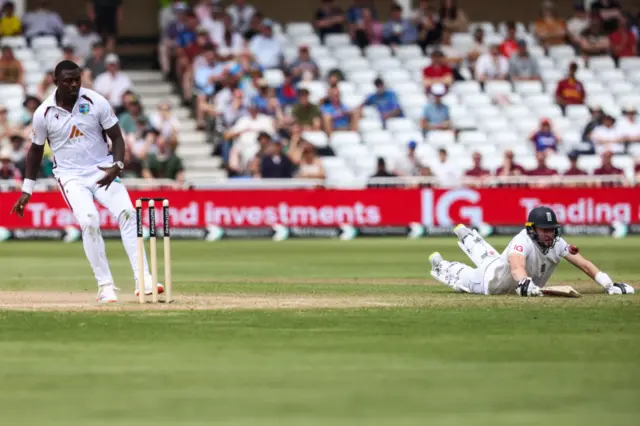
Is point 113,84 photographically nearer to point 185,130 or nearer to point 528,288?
point 185,130

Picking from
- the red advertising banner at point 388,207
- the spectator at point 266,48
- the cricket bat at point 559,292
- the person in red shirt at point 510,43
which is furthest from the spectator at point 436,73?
the cricket bat at point 559,292

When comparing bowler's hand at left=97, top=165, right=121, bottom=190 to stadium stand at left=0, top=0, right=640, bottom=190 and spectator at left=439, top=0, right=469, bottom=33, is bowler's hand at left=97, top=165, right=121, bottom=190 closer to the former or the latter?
stadium stand at left=0, top=0, right=640, bottom=190

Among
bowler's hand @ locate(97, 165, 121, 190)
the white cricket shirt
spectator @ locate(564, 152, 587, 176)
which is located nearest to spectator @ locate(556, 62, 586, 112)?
spectator @ locate(564, 152, 587, 176)

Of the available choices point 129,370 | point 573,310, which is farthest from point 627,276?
point 129,370

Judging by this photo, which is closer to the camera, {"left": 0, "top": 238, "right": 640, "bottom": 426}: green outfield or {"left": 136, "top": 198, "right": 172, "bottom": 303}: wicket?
{"left": 0, "top": 238, "right": 640, "bottom": 426}: green outfield

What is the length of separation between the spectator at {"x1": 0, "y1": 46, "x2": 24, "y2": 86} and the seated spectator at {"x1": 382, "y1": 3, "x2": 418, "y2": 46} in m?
8.43

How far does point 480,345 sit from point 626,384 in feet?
5.67

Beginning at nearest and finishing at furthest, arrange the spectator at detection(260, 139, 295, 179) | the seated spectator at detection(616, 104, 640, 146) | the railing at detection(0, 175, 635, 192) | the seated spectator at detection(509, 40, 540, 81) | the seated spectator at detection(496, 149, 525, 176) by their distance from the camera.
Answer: the railing at detection(0, 175, 635, 192) → the spectator at detection(260, 139, 295, 179) → the seated spectator at detection(496, 149, 525, 176) → the seated spectator at detection(616, 104, 640, 146) → the seated spectator at detection(509, 40, 540, 81)

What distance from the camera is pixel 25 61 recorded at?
2817 centimetres

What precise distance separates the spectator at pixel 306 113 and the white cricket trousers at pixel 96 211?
1517 cm

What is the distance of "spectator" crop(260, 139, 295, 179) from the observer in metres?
25.5

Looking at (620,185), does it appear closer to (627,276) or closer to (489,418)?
(627,276)

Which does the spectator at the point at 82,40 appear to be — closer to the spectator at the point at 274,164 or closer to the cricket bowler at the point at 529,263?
the spectator at the point at 274,164

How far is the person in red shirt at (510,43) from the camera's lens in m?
31.1
